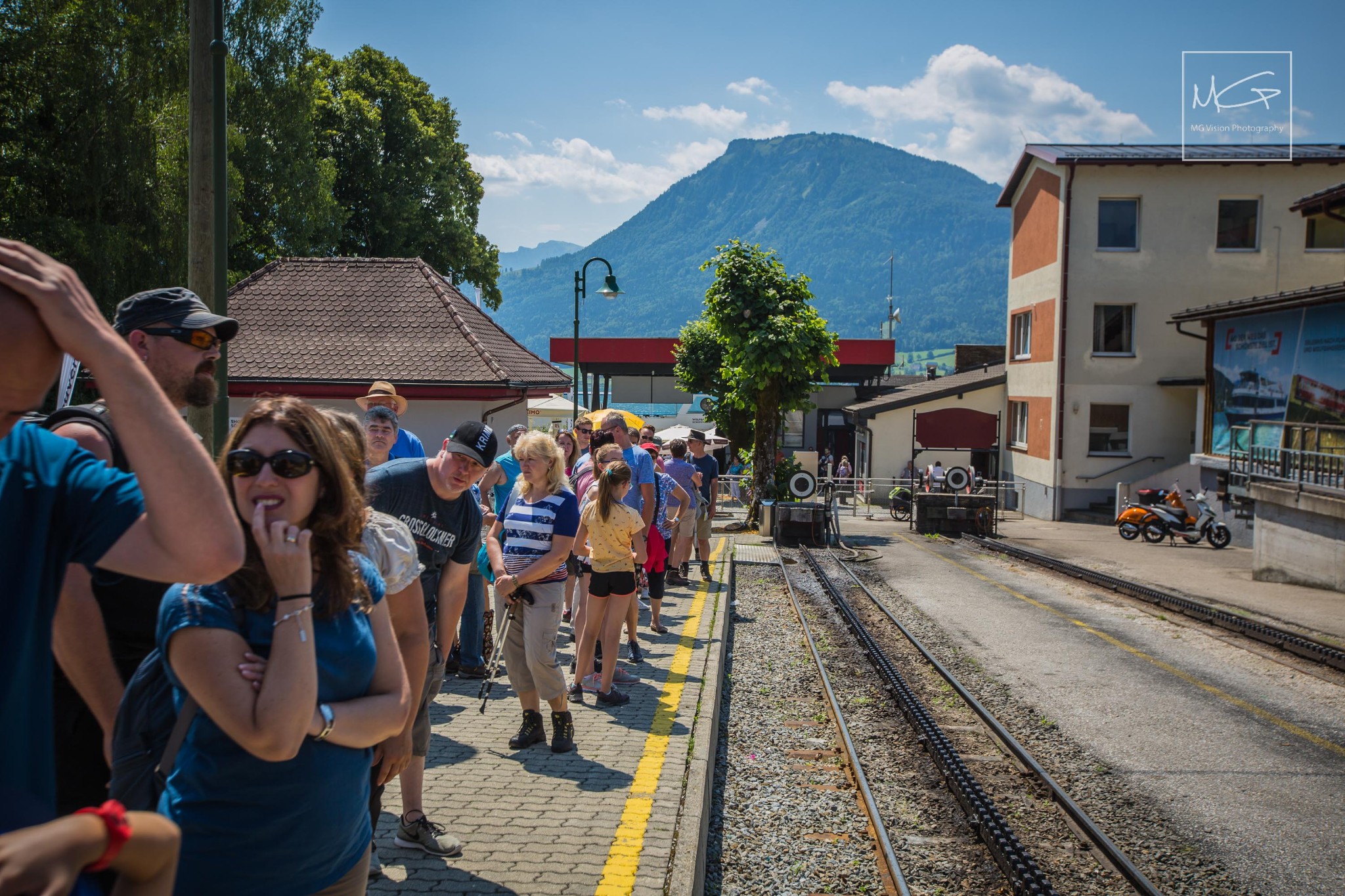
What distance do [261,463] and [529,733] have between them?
432 cm

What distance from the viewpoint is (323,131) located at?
124ft

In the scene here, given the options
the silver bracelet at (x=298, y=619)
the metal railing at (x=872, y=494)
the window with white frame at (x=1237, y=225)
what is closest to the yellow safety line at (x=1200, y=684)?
the silver bracelet at (x=298, y=619)

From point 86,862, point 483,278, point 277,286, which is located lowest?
point 86,862

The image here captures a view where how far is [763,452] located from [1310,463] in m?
11.9

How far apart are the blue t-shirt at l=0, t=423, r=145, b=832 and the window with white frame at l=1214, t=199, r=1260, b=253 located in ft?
119

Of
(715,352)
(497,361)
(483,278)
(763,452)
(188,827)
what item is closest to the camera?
(188,827)

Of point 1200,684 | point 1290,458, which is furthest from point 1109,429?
point 1200,684

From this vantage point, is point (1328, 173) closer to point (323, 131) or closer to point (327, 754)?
point (323, 131)

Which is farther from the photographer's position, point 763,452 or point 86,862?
point 763,452

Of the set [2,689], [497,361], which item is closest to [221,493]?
[2,689]

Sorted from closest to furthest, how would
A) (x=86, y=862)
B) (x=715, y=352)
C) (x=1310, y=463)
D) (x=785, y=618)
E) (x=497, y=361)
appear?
(x=86, y=862), (x=785, y=618), (x=497, y=361), (x=1310, y=463), (x=715, y=352)

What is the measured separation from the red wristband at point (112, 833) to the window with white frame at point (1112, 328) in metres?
34.9

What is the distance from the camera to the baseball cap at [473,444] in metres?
4.76

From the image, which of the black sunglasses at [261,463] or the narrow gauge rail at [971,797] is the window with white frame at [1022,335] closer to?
the narrow gauge rail at [971,797]
